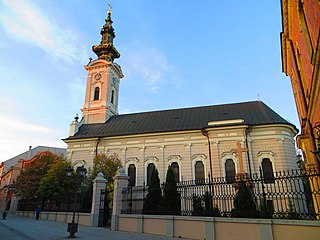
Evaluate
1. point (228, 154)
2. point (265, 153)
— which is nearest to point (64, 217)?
point (228, 154)

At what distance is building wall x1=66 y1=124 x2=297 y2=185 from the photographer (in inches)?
936

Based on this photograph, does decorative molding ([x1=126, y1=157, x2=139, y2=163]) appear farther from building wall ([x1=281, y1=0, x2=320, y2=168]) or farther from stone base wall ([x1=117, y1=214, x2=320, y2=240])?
building wall ([x1=281, y1=0, x2=320, y2=168])

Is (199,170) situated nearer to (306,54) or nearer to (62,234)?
(62,234)

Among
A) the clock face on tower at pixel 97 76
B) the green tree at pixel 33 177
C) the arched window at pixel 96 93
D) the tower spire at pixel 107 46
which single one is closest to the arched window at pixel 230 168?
the green tree at pixel 33 177

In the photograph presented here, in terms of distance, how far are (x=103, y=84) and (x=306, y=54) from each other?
29.3 m

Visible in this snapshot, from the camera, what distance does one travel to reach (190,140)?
26.3 m

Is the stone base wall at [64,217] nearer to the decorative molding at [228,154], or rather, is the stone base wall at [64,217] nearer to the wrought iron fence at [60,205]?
the wrought iron fence at [60,205]

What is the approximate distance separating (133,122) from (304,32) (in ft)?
78.7

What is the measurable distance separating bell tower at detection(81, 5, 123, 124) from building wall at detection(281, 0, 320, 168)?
79.9ft

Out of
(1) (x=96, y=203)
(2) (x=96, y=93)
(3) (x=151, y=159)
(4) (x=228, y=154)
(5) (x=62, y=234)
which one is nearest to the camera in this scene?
(5) (x=62, y=234)

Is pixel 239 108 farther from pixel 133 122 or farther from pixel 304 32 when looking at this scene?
pixel 304 32

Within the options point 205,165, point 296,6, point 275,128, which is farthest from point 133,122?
point 296,6

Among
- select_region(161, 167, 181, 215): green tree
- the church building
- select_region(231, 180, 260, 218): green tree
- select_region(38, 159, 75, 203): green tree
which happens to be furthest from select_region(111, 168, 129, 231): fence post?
select_region(38, 159, 75, 203): green tree

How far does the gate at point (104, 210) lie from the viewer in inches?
647
